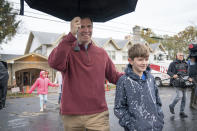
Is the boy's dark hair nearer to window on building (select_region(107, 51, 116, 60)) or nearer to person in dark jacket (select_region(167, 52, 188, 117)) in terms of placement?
person in dark jacket (select_region(167, 52, 188, 117))

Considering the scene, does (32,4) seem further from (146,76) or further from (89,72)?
(146,76)

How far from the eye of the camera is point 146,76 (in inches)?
96.3

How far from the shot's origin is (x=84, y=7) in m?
2.11

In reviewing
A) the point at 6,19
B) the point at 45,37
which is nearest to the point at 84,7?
the point at 6,19

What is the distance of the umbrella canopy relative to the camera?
206cm

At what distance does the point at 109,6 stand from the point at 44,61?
2165cm

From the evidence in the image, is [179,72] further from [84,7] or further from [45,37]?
[45,37]

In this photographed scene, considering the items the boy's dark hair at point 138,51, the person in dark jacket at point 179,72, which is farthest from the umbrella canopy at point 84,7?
the person in dark jacket at point 179,72

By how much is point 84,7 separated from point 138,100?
1363mm

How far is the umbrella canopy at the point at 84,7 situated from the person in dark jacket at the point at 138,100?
Answer: 0.59 metres

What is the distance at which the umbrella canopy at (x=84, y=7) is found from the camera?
2.06 meters

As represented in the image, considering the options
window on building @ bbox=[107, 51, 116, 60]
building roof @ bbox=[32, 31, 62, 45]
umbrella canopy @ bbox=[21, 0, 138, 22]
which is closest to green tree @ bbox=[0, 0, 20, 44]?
building roof @ bbox=[32, 31, 62, 45]

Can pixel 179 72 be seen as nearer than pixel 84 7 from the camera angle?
No

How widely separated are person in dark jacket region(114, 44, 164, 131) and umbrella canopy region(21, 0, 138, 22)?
592 millimetres
